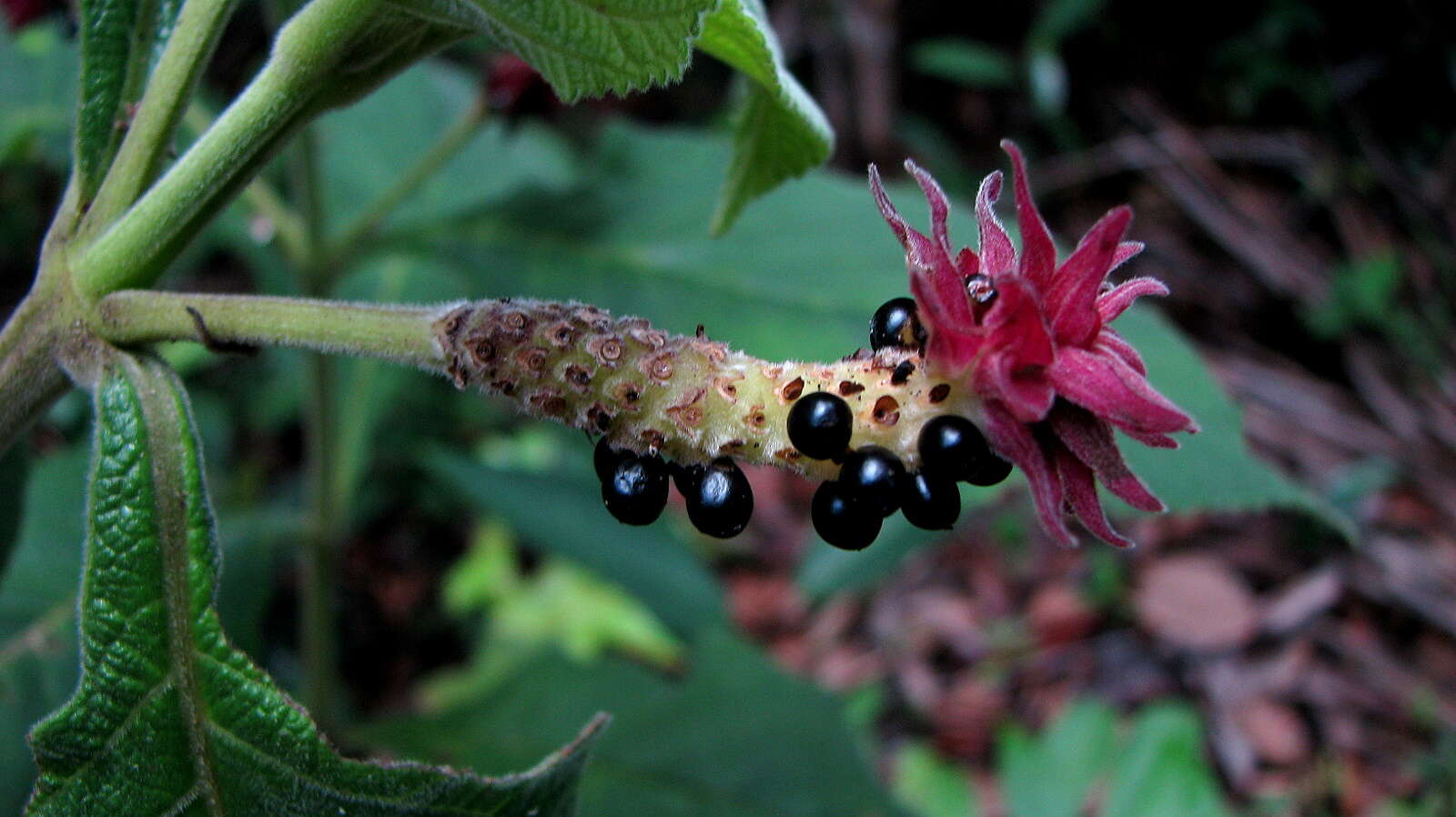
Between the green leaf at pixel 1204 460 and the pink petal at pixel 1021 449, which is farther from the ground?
the pink petal at pixel 1021 449

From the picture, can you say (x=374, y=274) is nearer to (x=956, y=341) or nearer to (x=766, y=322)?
(x=766, y=322)

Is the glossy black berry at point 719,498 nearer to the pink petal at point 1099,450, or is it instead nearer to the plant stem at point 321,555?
the pink petal at point 1099,450

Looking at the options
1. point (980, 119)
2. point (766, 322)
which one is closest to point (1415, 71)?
point (980, 119)

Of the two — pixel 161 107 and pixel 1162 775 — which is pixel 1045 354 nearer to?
pixel 161 107

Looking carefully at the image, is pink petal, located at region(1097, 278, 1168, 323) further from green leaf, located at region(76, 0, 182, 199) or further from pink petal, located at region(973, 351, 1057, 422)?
green leaf, located at region(76, 0, 182, 199)

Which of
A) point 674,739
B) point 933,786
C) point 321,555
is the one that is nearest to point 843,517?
→ point 674,739

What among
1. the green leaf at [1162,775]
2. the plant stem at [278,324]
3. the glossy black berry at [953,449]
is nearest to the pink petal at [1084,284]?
the glossy black berry at [953,449]
